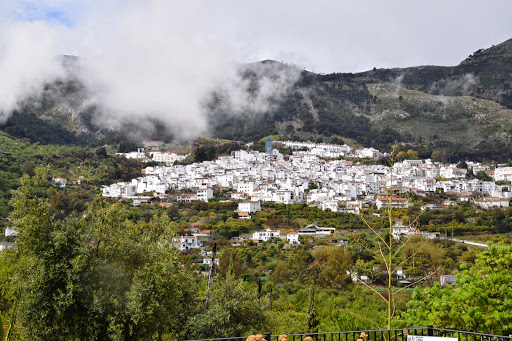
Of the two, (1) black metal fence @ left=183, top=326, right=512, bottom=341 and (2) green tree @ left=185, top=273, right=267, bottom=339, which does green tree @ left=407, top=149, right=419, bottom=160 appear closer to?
(1) black metal fence @ left=183, top=326, right=512, bottom=341

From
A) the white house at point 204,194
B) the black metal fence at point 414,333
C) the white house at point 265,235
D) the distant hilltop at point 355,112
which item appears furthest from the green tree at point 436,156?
the black metal fence at point 414,333

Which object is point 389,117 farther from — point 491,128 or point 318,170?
point 318,170

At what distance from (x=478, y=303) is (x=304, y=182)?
164 ft

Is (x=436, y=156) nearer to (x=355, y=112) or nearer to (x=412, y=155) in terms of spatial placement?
(x=412, y=155)

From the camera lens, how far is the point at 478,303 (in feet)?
27.8

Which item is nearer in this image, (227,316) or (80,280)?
(80,280)

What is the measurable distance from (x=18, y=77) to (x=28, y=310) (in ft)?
375

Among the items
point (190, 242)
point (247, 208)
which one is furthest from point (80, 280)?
point (247, 208)

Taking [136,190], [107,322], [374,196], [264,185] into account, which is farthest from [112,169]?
[107,322]

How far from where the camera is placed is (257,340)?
4.00 meters

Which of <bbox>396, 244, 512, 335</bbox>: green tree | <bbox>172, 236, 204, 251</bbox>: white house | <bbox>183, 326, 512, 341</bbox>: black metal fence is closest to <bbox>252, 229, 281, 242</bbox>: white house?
<bbox>172, 236, 204, 251</bbox>: white house

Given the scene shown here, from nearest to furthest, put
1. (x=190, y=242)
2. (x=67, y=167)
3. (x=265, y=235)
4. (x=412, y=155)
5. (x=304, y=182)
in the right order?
1. (x=190, y=242)
2. (x=265, y=235)
3. (x=67, y=167)
4. (x=304, y=182)
5. (x=412, y=155)

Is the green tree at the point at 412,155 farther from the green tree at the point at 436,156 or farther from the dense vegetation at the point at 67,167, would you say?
the dense vegetation at the point at 67,167

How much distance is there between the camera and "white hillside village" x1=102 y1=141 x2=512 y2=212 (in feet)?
168
